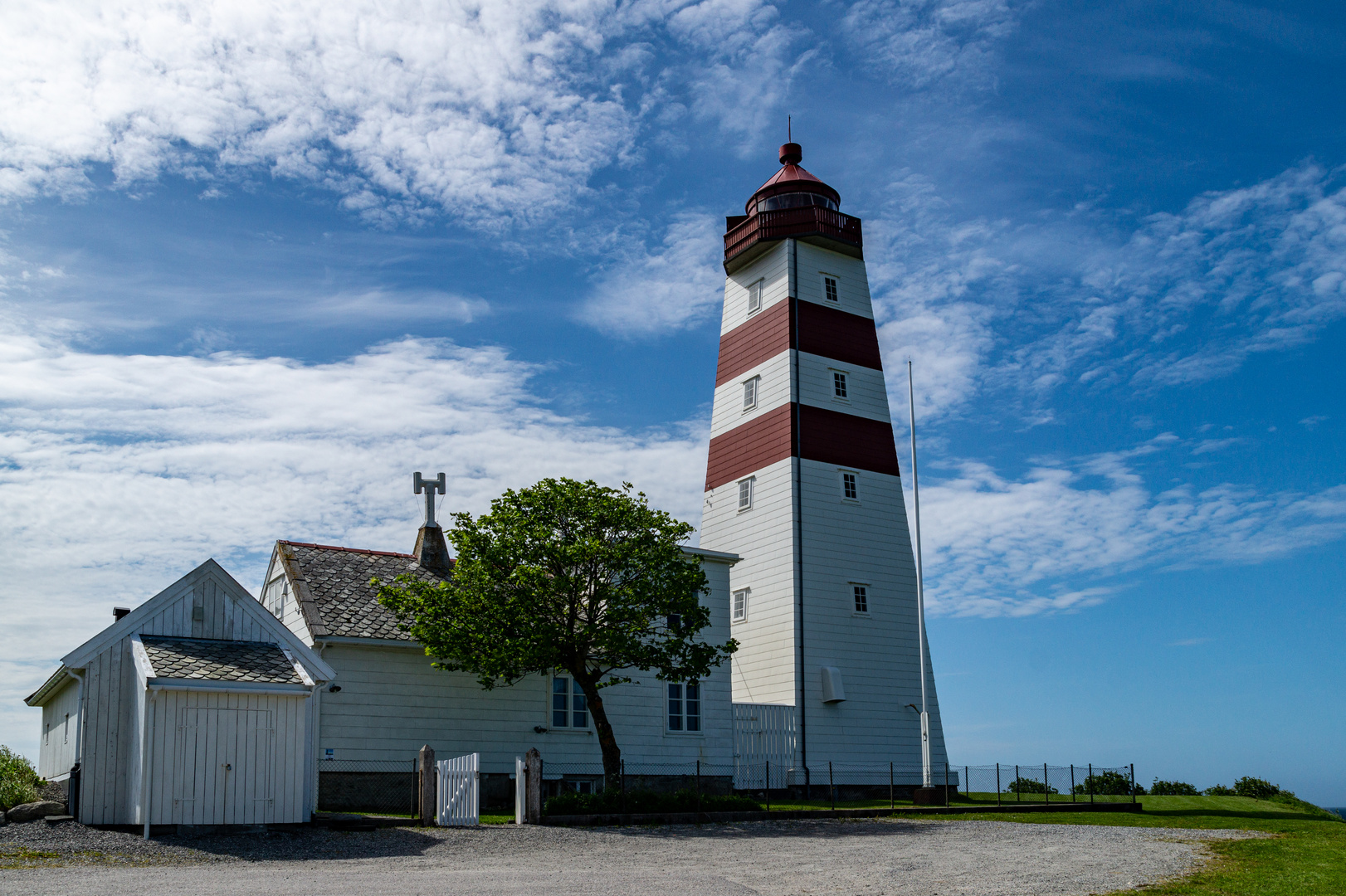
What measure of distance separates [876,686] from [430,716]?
12.0 m

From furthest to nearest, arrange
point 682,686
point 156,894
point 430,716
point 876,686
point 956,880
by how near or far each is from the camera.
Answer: point 876,686, point 682,686, point 430,716, point 956,880, point 156,894

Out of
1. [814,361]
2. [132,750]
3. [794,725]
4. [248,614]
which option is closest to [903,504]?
[814,361]

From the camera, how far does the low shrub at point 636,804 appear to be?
709 inches

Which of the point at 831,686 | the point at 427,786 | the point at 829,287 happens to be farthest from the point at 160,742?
the point at 829,287

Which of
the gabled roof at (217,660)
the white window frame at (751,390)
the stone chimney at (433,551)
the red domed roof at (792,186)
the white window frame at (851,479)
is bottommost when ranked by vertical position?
the gabled roof at (217,660)

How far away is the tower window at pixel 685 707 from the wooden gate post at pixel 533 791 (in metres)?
7.24

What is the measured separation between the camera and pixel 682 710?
80.7ft

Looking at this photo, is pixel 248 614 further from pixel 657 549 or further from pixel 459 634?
pixel 657 549

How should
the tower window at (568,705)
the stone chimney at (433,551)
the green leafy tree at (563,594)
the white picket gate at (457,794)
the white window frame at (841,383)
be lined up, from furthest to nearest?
the white window frame at (841,383) < the stone chimney at (433,551) < the tower window at (568,705) < the green leafy tree at (563,594) < the white picket gate at (457,794)

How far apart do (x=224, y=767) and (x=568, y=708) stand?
879 centimetres

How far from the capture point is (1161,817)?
2133cm

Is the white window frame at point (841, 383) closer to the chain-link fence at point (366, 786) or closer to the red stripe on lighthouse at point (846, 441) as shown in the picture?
the red stripe on lighthouse at point (846, 441)

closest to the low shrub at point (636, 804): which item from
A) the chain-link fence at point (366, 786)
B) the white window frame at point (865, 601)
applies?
the chain-link fence at point (366, 786)

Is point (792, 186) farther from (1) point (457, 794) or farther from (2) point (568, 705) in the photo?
(1) point (457, 794)
